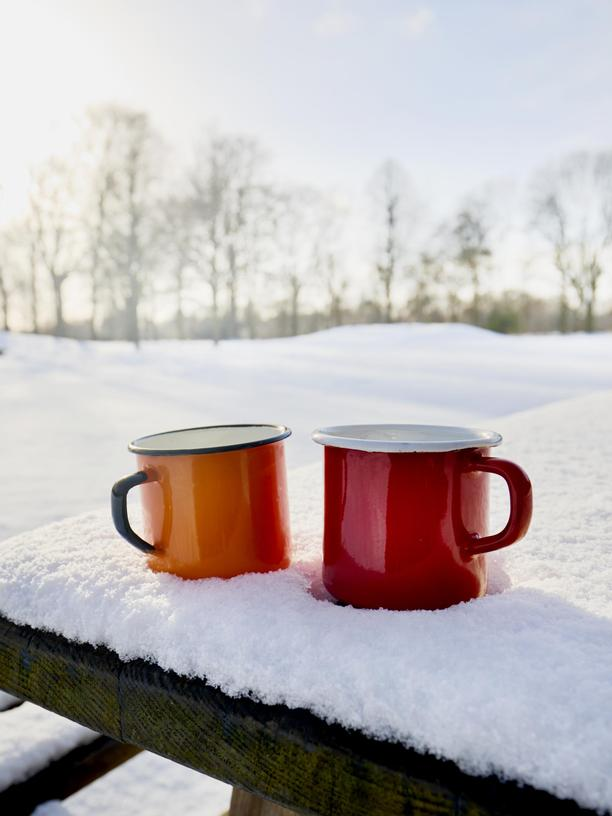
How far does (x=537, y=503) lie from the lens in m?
0.92

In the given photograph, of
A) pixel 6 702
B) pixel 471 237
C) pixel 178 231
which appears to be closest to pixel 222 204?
pixel 178 231

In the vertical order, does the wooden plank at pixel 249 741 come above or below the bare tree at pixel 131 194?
below

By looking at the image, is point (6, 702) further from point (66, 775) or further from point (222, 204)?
point (222, 204)

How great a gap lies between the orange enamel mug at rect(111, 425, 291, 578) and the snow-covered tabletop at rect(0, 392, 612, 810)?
23 mm

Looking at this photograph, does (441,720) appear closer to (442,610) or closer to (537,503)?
(442,610)

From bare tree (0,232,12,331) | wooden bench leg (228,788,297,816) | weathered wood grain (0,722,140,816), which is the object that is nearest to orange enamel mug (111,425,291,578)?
wooden bench leg (228,788,297,816)

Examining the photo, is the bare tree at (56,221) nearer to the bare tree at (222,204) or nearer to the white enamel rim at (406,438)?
the bare tree at (222,204)

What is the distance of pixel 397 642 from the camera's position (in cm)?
43

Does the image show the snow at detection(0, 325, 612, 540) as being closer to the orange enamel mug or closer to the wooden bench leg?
the wooden bench leg

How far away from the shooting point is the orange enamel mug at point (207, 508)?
53 cm

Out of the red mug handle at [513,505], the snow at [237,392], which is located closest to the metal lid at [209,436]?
the red mug handle at [513,505]

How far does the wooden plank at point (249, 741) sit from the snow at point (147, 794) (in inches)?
29.2

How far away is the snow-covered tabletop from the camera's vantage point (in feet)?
1.14

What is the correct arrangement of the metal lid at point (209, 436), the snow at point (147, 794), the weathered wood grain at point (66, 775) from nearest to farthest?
the metal lid at point (209, 436)
the weathered wood grain at point (66, 775)
the snow at point (147, 794)
